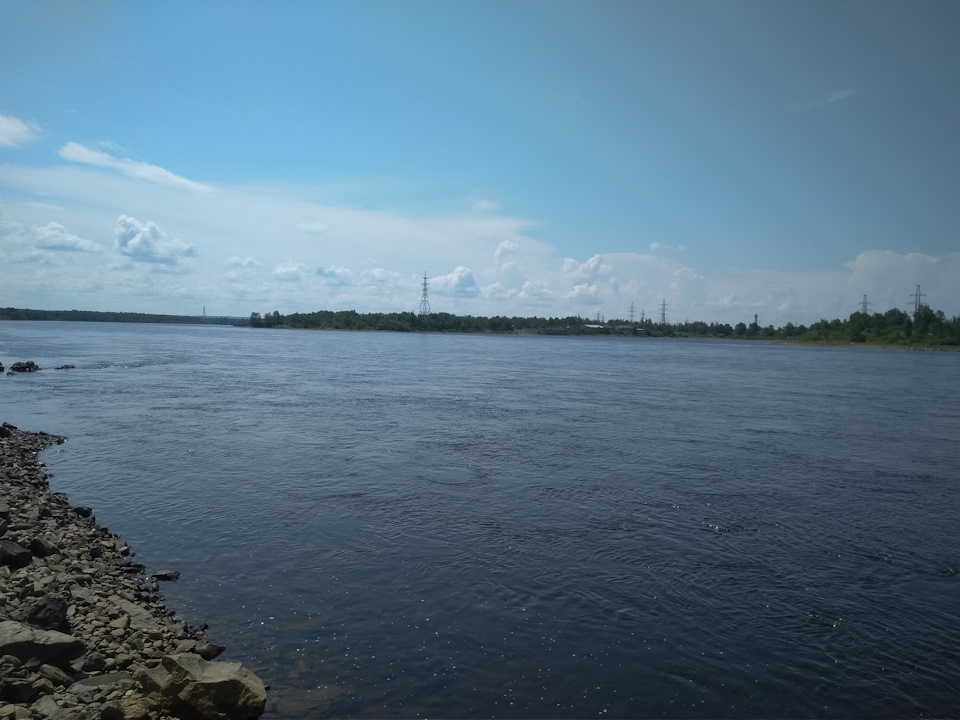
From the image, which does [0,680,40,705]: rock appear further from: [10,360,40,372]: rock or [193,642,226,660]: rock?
[10,360,40,372]: rock

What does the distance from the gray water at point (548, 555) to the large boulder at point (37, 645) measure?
6.22ft

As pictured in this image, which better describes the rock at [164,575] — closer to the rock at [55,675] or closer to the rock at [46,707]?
the rock at [55,675]

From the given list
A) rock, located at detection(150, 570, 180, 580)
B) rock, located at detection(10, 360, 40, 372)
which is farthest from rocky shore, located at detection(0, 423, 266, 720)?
rock, located at detection(10, 360, 40, 372)

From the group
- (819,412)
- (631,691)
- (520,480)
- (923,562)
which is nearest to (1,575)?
(631,691)

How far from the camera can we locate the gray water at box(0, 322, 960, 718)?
8.52 m

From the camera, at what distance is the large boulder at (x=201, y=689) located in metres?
7.06

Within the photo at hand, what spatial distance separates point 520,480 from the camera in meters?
18.2

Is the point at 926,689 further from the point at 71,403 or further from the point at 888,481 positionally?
the point at 71,403

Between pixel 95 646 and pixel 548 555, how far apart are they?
7538 mm

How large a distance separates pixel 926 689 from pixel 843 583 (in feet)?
10.4

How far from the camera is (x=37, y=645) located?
24.4ft

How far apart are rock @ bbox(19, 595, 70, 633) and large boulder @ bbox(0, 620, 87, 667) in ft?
1.19

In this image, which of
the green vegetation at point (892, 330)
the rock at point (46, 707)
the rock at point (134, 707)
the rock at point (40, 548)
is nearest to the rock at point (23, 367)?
the rock at point (40, 548)

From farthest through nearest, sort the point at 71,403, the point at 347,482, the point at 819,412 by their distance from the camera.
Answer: the point at 819,412, the point at 71,403, the point at 347,482
